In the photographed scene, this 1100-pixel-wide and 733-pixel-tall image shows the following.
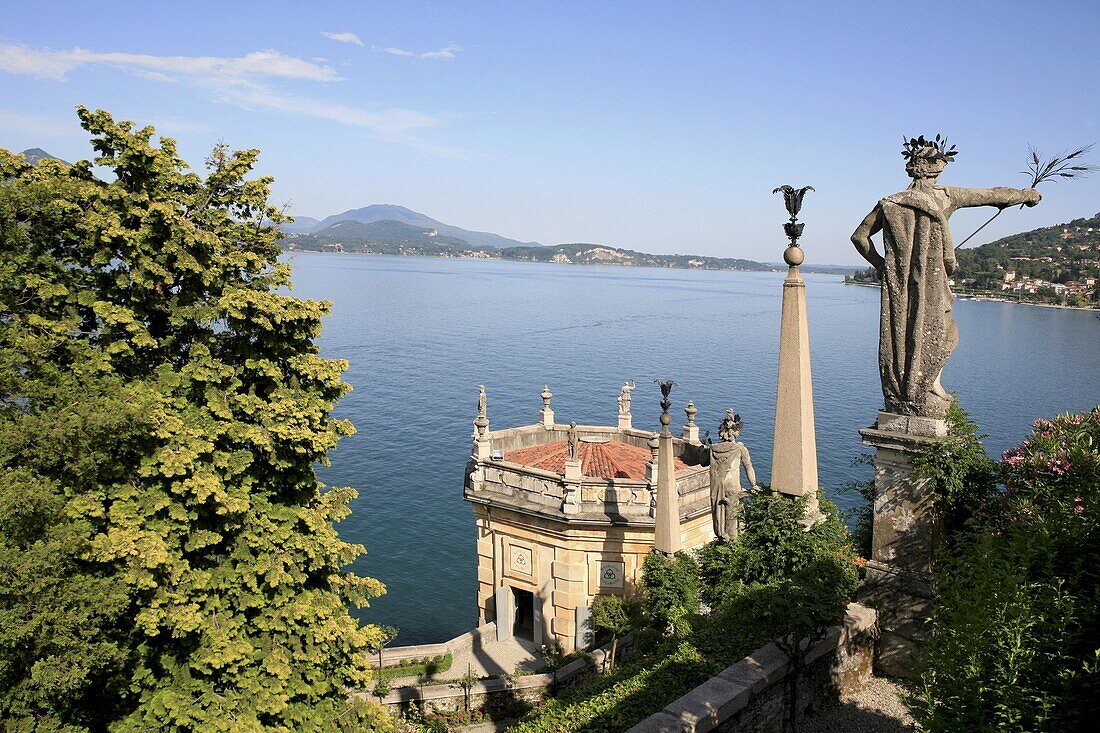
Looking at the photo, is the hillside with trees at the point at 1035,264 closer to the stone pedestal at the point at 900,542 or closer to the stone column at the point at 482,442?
the stone column at the point at 482,442

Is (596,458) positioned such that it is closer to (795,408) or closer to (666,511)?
(666,511)

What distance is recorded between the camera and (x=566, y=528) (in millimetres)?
18125

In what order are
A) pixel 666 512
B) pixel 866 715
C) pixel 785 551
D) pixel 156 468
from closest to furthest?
pixel 866 715 < pixel 785 551 < pixel 156 468 < pixel 666 512

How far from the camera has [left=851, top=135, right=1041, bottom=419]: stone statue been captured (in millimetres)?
8195

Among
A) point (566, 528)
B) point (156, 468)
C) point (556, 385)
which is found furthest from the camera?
point (556, 385)

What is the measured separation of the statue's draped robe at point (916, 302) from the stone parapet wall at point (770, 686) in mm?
2701

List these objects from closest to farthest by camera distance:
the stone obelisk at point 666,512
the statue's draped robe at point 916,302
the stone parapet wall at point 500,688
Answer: the statue's draped robe at point 916,302, the stone obelisk at point 666,512, the stone parapet wall at point 500,688

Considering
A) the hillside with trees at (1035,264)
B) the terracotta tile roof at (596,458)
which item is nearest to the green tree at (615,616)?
the terracotta tile roof at (596,458)

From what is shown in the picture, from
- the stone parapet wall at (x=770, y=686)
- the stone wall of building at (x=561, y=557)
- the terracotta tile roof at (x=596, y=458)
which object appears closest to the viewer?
the stone parapet wall at (x=770, y=686)

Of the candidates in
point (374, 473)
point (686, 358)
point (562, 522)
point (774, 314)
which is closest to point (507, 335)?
point (686, 358)

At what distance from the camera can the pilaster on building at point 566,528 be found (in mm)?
17859

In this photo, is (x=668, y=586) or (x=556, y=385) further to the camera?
(x=556, y=385)

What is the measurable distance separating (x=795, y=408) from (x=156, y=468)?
8697mm

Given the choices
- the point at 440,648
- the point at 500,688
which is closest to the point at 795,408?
the point at 500,688
